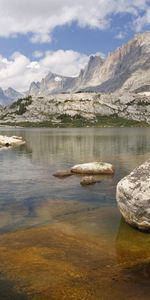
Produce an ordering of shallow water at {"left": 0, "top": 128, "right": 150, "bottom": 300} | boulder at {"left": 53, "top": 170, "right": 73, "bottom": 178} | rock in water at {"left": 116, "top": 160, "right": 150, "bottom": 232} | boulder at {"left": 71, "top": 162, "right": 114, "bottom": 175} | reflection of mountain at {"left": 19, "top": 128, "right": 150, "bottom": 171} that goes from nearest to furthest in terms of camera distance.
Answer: shallow water at {"left": 0, "top": 128, "right": 150, "bottom": 300}
rock in water at {"left": 116, "top": 160, "right": 150, "bottom": 232}
boulder at {"left": 53, "top": 170, "right": 73, "bottom": 178}
boulder at {"left": 71, "top": 162, "right": 114, "bottom": 175}
reflection of mountain at {"left": 19, "top": 128, "right": 150, "bottom": 171}

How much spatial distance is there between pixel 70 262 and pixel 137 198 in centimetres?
741

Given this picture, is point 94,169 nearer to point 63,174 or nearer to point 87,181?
point 63,174

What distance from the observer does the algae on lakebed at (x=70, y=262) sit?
56.1 ft

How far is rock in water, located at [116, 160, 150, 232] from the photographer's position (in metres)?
25.1

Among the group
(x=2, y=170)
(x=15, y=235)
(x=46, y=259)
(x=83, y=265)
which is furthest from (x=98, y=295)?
(x=2, y=170)

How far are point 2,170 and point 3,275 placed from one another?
121 feet

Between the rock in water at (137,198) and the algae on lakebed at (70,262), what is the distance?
136 cm

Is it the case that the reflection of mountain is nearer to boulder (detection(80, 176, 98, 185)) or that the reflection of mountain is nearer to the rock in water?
boulder (detection(80, 176, 98, 185))

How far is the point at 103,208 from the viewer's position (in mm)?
32031

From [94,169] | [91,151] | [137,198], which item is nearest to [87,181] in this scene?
[94,169]

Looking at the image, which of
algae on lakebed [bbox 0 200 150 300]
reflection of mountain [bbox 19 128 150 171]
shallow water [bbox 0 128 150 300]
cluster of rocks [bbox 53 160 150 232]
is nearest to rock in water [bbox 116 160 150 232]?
cluster of rocks [bbox 53 160 150 232]

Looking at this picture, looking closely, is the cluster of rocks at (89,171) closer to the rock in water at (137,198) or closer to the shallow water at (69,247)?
the shallow water at (69,247)

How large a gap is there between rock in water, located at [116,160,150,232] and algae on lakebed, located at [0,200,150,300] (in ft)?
4.47

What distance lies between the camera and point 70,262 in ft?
66.4
